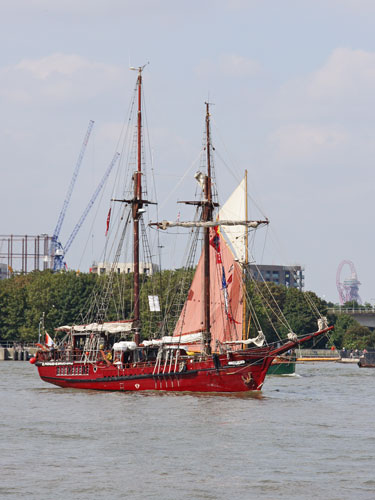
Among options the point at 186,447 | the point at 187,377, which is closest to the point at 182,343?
the point at 187,377

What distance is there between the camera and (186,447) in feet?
161

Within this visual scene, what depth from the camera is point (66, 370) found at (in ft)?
294

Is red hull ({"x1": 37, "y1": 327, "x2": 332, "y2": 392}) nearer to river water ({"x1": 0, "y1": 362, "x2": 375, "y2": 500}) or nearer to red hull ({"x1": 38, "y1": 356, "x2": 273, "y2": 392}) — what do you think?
red hull ({"x1": 38, "y1": 356, "x2": 273, "y2": 392})

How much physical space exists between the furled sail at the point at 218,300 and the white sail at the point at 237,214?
13.0 metres

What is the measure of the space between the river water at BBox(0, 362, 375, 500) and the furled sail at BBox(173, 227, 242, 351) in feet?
58.3

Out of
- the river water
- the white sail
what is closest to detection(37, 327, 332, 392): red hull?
the river water

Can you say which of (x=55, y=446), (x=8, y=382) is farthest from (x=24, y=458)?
(x=8, y=382)

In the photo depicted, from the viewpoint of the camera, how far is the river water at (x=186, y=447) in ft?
128

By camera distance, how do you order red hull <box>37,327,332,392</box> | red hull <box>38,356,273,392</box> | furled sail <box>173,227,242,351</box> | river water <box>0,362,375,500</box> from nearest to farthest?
river water <box>0,362,375,500</box> → red hull <box>37,327,332,392</box> → red hull <box>38,356,273,392</box> → furled sail <box>173,227,242,351</box>

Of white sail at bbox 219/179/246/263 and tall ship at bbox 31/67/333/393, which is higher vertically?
white sail at bbox 219/179/246/263

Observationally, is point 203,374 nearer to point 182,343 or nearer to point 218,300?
point 182,343

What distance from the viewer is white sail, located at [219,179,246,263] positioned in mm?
122188

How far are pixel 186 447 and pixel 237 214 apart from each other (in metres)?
74.3

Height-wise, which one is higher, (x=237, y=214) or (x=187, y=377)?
(x=237, y=214)
